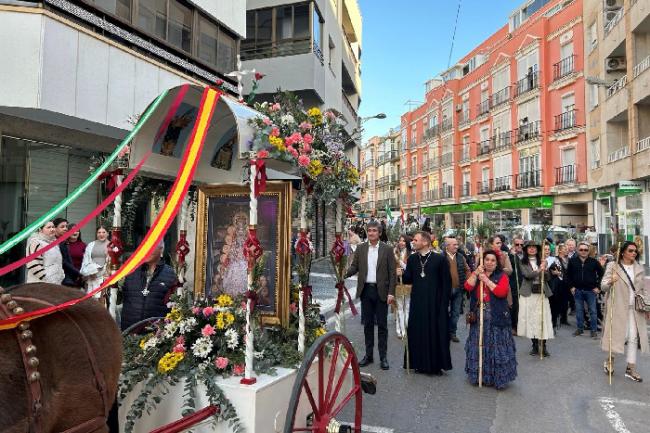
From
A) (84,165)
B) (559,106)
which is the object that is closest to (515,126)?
(559,106)

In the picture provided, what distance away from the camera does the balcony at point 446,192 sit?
4525cm

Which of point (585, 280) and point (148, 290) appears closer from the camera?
point (148, 290)

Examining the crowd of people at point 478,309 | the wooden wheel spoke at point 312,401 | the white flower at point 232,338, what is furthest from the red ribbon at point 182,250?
the crowd of people at point 478,309

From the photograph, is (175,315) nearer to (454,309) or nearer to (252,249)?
(252,249)

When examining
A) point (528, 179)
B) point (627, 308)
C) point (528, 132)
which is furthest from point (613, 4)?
point (627, 308)

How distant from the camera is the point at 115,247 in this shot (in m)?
4.14

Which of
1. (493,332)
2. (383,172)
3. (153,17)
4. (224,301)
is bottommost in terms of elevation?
(493,332)

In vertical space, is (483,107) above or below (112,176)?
above

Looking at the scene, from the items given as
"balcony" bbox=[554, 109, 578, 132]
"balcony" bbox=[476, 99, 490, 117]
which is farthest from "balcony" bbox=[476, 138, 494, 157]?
"balcony" bbox=[554, 109, 578, 132]

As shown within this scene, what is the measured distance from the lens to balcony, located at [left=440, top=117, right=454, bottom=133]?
45.1 metres

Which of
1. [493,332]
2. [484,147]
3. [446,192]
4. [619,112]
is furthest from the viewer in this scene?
[446,192]

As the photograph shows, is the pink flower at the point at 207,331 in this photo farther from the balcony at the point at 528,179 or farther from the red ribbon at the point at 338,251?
the balcony at the point at 528,179

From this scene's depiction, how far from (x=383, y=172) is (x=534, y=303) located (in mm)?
63198

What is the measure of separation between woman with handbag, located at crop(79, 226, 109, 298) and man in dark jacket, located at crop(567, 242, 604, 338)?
8.51 meters
